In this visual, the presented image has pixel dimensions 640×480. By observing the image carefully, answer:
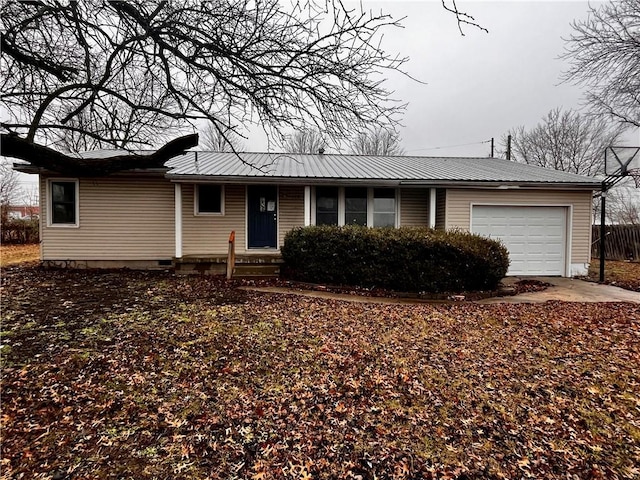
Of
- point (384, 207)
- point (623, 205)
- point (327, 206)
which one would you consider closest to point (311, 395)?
point (327, 206)

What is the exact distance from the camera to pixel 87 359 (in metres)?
3.96

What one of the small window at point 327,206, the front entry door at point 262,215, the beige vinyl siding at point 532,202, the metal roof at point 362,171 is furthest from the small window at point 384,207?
the front entry door at point 262,215

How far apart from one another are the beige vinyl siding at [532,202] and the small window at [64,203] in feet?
36.6

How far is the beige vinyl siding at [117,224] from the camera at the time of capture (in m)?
10.4

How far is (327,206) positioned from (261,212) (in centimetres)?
212

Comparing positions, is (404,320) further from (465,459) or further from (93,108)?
(93,108)

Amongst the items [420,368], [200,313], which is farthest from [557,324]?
[200,313]

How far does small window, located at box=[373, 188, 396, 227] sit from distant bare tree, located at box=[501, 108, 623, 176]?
20211mm

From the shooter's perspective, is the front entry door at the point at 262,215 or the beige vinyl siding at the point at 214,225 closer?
the beige vinyl siding at the point at 214,225

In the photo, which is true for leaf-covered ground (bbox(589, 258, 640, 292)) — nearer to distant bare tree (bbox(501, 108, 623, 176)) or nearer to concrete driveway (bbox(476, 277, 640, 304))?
concrete driveway (bbox(476, 277, 640, 304))

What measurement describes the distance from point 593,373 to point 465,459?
2.41 meters

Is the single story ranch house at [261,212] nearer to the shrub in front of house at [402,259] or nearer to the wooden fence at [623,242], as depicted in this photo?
the shrub in front of house at [402,259]

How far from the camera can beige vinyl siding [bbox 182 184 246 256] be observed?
35.1 feet

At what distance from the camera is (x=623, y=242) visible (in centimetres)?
1602
